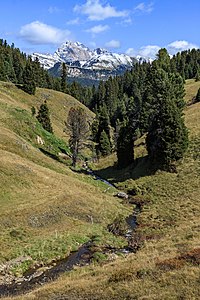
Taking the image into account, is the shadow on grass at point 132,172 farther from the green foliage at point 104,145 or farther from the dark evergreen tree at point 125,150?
the green foliage at point 104,145

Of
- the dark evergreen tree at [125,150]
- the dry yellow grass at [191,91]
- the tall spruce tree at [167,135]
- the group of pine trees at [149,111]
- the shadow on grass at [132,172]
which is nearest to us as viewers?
the tall spruce tree at [167,135]

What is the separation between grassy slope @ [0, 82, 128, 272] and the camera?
36312 millimetres

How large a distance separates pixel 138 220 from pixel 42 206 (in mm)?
13297

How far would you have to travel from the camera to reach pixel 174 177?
64312mm

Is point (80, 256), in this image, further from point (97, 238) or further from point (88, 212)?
point (88, 212)

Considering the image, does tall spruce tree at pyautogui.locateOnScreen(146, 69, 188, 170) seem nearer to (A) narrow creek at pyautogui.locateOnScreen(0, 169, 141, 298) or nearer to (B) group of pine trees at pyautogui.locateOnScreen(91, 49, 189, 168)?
(B) group of pine trees at pyautogui.locateOnScreen(91, 49, 189, 168)

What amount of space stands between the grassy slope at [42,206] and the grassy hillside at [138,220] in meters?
0.12

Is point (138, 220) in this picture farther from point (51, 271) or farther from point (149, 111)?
point (149, 111)

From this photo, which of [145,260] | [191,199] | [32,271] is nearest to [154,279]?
[145,260]

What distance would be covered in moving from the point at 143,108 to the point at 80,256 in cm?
6761

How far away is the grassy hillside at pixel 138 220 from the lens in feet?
64.8

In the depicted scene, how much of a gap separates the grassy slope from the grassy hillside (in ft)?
0.40

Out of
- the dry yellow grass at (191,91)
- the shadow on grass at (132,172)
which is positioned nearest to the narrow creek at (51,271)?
the shadow on grass at (132,172)

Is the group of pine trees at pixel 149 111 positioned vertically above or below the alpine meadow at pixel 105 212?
above
